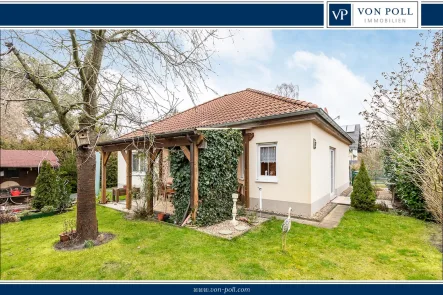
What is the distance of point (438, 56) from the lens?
3789 mm

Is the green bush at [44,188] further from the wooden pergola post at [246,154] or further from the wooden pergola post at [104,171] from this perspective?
the wooden pergola post at [246,154]

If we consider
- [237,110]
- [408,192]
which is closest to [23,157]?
Result: [237,110]

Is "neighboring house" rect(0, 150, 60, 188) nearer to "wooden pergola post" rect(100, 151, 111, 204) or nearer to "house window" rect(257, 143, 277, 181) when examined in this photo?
"wooden pergola post" rect(100, 151, 111, 204)

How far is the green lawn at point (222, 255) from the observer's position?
114 inches

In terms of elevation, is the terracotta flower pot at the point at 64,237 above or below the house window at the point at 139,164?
below

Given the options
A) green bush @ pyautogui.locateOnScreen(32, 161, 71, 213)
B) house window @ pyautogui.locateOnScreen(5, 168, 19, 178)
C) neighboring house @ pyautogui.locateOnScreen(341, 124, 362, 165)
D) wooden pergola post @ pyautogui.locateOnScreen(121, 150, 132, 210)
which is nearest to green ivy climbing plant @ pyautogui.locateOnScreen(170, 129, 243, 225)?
wooden pergola post @ pyautogui.locateOnScreen(121, 150, 132, 210)

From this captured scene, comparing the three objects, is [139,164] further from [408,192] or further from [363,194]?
[408,192]

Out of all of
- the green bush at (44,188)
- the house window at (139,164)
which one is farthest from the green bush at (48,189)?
the house window at (139,164)

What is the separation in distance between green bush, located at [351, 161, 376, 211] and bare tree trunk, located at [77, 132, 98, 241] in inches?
286

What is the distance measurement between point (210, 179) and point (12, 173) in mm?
3754

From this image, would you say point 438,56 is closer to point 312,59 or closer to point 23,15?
point 312,59

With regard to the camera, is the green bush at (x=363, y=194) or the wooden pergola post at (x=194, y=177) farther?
the green bush at (x=363, y=194)

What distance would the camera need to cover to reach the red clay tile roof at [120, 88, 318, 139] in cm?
652
